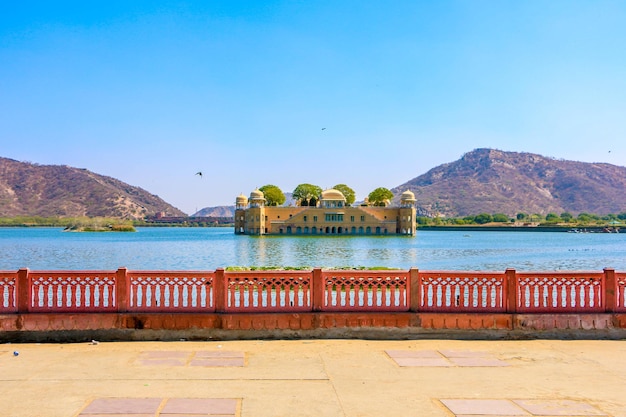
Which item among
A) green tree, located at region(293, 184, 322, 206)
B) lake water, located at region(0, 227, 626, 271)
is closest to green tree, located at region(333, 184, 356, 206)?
green tree, located at region(293, 184, 322, 206)

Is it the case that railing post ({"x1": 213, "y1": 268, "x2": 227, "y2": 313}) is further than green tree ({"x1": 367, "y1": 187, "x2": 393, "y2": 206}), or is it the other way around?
green tree ({"x1": 367, "y1": 187, "x2": 393, "y2": 206})

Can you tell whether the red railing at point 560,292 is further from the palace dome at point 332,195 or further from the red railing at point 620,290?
the palace dome at point 332,195

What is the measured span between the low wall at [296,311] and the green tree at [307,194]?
425 ft

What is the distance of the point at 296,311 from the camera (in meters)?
9.10

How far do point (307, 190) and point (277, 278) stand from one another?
132431mm

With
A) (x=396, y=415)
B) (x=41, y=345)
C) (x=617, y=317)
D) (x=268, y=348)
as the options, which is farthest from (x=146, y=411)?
(x=617, y=317)

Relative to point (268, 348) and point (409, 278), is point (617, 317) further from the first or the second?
point (268, 348)

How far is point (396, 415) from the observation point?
560 centimetres

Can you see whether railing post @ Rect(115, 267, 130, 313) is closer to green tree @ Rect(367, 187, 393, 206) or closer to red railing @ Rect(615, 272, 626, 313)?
red railing @ Rect(615, 272, 626, 313)

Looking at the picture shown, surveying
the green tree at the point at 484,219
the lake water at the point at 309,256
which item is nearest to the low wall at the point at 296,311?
the lake water at the point at 309,256

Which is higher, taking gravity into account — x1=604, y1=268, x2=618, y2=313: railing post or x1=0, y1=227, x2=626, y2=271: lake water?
x1=604, y1=268, x2=618, y2=313: railing post

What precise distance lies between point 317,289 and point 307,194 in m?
132

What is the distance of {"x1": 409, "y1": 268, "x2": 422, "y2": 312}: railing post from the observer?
30.1ft

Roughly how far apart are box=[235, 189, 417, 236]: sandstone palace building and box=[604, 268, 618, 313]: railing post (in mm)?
118144
